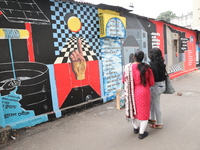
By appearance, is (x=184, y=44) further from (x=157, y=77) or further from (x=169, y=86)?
(x=157, y=77)

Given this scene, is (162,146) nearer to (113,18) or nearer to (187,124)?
(187,124)

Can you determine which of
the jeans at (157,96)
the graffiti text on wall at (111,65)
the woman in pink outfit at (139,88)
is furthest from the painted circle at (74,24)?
the jeans at (157,96)

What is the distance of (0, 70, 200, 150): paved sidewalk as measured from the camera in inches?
108

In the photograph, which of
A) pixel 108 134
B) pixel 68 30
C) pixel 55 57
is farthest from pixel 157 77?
pixel 68 30

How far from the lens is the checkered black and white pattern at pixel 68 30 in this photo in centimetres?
399

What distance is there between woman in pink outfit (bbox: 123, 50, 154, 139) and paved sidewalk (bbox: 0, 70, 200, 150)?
0.36 metres

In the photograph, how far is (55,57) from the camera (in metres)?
4.01

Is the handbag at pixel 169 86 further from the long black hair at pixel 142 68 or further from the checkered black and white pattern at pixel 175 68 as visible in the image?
the checkered black and white pattern at pixel 175 68

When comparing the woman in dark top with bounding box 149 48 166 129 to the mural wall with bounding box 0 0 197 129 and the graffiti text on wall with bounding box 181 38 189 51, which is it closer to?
the mural wall with bounding box 0 0 197 129

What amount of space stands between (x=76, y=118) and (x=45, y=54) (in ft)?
5.76

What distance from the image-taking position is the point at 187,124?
3.41 metres

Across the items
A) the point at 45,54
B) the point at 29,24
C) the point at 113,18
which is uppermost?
the point at 113,18

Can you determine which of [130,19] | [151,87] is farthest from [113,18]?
[151,87]

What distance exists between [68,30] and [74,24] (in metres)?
0.28
